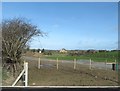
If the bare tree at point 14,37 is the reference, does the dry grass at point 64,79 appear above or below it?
below

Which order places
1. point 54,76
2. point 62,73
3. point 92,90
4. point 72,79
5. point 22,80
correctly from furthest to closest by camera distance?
point 62,73, point 54,76, point 72,79, point 22,80, point 92,90

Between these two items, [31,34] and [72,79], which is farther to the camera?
[31,34]

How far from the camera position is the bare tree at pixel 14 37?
15906 millimetres

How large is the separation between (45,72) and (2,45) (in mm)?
2942

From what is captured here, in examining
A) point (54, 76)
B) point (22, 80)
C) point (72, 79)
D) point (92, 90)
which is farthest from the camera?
point (54, 76)

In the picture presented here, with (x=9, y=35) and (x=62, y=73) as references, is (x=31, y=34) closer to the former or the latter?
(x=9, y=35)

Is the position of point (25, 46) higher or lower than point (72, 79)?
higher

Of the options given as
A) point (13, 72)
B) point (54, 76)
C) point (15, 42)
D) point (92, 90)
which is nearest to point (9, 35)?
point (15, 42)

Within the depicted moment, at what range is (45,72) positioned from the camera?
1712 centimetres

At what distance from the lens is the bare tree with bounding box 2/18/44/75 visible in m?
15.9

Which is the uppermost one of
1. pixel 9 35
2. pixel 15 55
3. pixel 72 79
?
pixel 9 35

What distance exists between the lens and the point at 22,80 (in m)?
13.3

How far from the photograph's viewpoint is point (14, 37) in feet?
53.9

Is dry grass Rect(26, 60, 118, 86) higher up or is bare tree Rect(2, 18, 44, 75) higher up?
bare tree Rect(2, 18, 44, 75)
